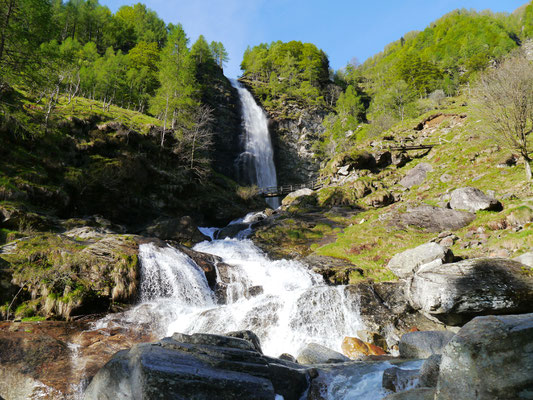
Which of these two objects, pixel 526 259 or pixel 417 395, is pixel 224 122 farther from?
pixel 417 395

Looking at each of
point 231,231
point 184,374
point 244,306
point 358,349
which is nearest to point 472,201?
point 358,349

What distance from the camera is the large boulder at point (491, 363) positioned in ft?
9.74

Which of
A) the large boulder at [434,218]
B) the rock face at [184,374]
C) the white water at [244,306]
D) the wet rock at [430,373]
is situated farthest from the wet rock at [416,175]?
the rock face at [184,374]

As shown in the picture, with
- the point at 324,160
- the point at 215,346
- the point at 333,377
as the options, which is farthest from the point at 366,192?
the point at 215,346

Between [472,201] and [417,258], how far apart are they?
811 centimetres

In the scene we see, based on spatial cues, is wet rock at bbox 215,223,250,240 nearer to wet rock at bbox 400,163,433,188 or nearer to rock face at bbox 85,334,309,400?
wet rock at bbox 400,163,433,188

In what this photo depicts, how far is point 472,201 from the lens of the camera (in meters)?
18.1

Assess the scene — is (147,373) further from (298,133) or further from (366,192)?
(298,133)

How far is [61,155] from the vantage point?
72.7 feet

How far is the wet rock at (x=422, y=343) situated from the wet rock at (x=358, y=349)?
1151 mm

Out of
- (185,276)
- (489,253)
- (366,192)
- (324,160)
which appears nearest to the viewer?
(489,253)

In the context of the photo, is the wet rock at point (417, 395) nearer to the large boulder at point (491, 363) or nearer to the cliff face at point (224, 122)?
the large boulder at point (491, 363)

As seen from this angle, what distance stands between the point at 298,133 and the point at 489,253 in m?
49.0

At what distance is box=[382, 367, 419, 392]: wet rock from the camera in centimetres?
543
